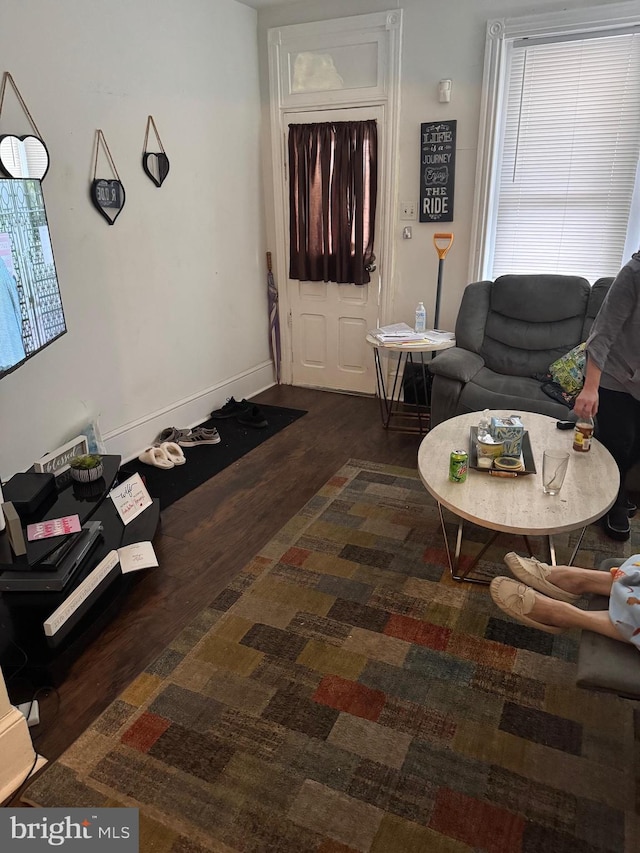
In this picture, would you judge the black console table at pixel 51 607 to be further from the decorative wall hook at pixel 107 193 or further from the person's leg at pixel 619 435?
the person's leg at pixel 619 435

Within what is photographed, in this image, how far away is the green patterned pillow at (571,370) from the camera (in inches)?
122

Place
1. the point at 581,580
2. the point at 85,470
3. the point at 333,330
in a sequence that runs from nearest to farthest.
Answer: the point at 581,580
the point at 85,470
the point at 333,330

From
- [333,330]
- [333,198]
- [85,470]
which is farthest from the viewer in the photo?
[333,330]

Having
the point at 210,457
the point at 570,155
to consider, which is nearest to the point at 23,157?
the point at 210,457

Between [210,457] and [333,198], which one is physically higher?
[333,198]

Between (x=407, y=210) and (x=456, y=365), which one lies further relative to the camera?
(x=407, y=210)

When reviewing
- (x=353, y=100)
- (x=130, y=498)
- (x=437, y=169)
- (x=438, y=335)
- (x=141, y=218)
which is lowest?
(x=130, y=498)

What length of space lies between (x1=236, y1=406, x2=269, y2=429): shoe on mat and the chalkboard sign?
5.49 feet

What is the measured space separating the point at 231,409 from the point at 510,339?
6.12 feet

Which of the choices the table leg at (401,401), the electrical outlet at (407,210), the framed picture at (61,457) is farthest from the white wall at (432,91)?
the framed picture at (61,457)

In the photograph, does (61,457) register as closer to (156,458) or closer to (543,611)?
(156,458)

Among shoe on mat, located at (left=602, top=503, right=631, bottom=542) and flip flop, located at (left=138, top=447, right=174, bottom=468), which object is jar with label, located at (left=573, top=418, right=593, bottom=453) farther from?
flip flop, located at (left=138, top=447, right=174, bottom=468)

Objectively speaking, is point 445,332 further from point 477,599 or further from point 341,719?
point 341,719

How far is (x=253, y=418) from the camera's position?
12.8ft
